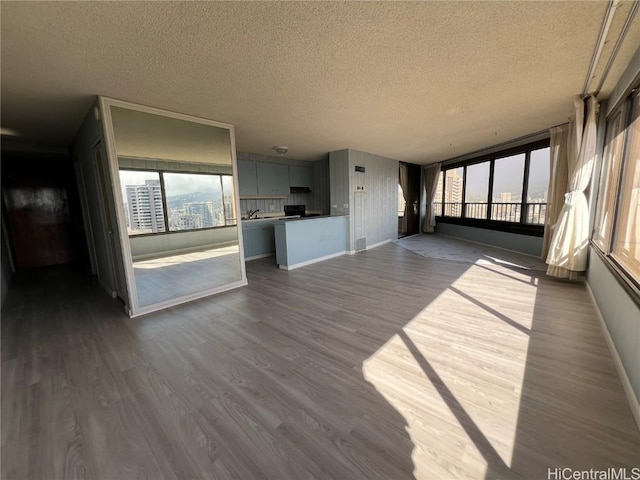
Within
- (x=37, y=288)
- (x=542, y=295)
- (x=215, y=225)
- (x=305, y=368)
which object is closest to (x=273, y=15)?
(x=305, y=368)

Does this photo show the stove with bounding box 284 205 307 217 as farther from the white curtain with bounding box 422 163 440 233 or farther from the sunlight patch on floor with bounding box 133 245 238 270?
the white curtain with bounding box 422 163 440 233

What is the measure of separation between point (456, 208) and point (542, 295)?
17.5 feet

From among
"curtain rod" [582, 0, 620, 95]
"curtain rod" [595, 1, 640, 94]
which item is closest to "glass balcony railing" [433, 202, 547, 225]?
"curtain rod" [595, 1, 640, 94]

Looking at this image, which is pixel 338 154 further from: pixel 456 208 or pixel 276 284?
pixel 456 208

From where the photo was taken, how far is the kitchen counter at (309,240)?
16.3ft

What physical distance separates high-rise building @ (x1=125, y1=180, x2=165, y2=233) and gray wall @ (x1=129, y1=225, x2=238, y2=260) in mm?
132

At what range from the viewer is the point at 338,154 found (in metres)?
5.99

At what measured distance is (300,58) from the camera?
2.09m

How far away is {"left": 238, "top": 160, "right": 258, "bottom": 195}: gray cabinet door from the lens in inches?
233

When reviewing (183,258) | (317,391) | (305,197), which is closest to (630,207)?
(317,391)

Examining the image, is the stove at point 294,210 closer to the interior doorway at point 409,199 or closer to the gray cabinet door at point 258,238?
the gray cabinet door at point 258,238

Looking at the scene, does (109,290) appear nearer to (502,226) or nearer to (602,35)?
(602,35)

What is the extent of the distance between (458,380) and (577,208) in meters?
3.42

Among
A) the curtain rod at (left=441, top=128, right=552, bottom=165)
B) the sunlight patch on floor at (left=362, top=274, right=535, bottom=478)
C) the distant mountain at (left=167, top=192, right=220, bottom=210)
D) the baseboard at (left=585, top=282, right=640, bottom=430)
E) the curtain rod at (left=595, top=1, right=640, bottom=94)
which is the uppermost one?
the curtain rod at (left=441, top=128, right=552, bottom=165)
